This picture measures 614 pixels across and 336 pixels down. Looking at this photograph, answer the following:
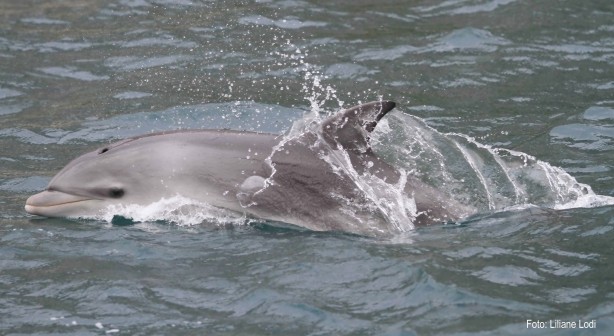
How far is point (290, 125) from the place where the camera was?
14312 millimetres

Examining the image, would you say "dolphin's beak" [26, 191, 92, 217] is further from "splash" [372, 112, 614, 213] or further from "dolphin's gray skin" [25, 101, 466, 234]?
"splash" [372, 112, 614, 213]

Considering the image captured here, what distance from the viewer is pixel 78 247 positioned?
32.9 feet

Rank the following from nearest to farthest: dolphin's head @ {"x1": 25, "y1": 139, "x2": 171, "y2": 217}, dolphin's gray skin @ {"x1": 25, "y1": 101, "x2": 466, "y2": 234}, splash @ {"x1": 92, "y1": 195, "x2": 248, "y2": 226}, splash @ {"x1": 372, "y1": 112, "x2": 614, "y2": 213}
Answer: dolphin's gray skin @ {"x1": 25, "y1": 101, "x2": 466, "y2": 234}, splash @ {"x1": 92, "y1": 195, "x2": 248, "y2": 226}, dolphin's head @ {"x1": 25, "y1": 139, "x2": 171, "y2": 217}, splash @ {"x1": 372, "y1": 112, "x2": 614, "y2": 213}

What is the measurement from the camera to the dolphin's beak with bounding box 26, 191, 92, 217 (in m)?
10.8

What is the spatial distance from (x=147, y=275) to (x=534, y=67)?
28.6 ft

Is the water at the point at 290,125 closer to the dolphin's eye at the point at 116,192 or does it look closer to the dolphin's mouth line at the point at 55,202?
the dolphin's mouth line at the point at 55,202

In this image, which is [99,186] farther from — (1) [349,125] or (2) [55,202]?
(1) [349,125]

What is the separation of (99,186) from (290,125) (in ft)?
A: 13.3

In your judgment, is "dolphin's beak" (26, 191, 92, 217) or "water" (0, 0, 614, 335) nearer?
"water" (0, 0, 614, 335)

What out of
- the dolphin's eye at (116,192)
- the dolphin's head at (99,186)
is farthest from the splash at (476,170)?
the dolphin's eye at (116,192)

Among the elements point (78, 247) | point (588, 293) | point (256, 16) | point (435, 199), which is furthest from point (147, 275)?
point (256, 16)

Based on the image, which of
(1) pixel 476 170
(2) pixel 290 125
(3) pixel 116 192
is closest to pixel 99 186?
(3) pixel 116 192

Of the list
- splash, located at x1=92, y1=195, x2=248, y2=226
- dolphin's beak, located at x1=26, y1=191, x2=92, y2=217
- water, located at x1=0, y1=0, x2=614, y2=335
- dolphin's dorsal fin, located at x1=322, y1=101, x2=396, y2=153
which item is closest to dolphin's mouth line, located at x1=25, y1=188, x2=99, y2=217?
dolphin's beak, located at x1=26, y1=191, x2=92, y2=217

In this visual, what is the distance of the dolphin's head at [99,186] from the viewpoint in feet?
35.1
